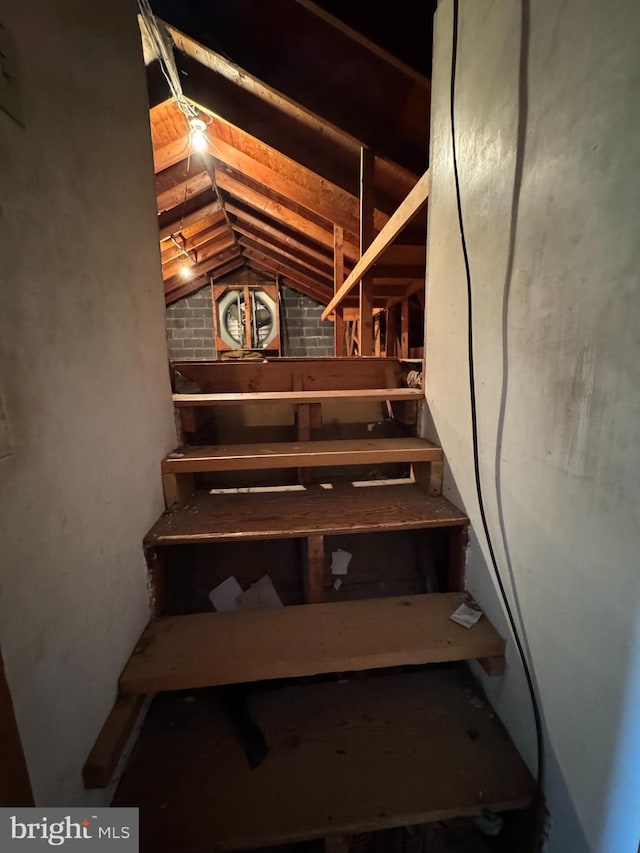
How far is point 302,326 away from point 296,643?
22.3 ft

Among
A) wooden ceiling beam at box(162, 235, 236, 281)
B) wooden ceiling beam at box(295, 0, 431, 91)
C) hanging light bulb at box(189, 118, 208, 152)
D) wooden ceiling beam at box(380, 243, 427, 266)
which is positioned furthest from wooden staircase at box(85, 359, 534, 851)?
wooden ceiling beam at box(162, 235, 236, 281)

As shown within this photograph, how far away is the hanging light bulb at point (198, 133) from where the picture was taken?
218 centimetres

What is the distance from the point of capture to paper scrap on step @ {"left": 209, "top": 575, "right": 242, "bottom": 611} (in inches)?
47.0

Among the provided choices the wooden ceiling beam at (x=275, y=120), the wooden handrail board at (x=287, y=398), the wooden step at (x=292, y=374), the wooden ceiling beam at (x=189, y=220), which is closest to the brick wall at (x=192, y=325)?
the wooden ceiling beam at (x=189, y=220)

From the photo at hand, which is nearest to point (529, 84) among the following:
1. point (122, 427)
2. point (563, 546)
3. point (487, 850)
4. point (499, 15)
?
point (499, 15)

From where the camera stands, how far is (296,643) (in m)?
0.90

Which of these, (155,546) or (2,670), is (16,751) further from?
(155,546)

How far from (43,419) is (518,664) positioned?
1178 mm

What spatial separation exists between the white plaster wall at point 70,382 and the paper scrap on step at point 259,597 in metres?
0.35

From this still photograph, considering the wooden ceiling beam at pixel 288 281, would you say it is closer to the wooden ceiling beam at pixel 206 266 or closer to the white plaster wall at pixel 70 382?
the wooden ceiling beam at pixel 206 266

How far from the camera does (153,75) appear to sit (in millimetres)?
2021

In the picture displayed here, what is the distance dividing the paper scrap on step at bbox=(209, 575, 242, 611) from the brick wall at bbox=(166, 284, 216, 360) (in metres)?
6.66

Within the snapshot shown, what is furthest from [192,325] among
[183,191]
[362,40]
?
[362,40]

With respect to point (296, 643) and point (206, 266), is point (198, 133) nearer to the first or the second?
point (296, 643)
